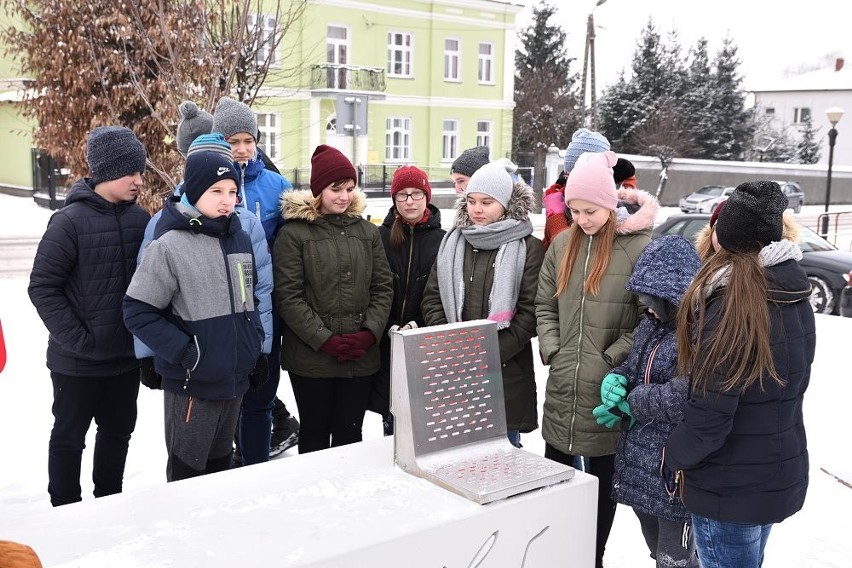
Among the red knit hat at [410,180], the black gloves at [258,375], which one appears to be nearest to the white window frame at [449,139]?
the red knit hat at [410,180]

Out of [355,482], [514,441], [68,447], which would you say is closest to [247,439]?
[68,447]

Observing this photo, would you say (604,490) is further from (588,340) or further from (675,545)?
(588,340)

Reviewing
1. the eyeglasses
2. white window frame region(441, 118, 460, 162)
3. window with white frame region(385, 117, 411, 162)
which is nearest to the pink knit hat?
the eyeglasses

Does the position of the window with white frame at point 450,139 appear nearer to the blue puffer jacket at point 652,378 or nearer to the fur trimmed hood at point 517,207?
the fur trimmed hood at point 517,207

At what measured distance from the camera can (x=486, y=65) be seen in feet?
106

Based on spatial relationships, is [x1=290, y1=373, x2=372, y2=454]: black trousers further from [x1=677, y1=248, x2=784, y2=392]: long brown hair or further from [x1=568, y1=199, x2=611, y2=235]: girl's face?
[x1=677, y1=248, x2=784, y2=392]: long brown hair

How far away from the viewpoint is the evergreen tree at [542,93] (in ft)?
126

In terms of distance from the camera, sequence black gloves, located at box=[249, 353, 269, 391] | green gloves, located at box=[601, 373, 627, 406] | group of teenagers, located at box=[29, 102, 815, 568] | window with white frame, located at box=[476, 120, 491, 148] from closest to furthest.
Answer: group of teenagers, located at box=[29, 102, 815, 568] → green gloves, located at box=[601, 373, 627, 406] → black gloves, located at box=[249, 353, 269, 391] → window with white frame, located at box=[476, 120, 491, 148]

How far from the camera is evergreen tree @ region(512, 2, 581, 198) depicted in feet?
126

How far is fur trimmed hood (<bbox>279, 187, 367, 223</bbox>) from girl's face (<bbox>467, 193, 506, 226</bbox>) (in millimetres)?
525

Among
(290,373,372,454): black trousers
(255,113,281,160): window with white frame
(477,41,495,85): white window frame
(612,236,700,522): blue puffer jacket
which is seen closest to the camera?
(612,236,700,522): blue puffer jacket

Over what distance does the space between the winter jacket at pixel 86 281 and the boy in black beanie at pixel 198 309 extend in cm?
37

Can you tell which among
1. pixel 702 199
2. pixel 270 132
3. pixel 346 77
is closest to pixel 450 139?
pixel 346 77

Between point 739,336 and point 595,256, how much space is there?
954mm
